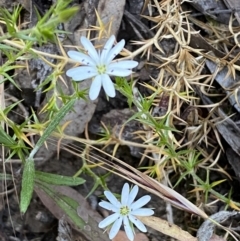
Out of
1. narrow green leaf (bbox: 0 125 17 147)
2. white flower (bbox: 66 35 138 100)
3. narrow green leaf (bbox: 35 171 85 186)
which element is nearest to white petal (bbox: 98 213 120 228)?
narrow green leaf (bbox: 35 171 85 186)

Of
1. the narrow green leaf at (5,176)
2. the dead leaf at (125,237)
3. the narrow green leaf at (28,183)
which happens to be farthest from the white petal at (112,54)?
the dead leaf at (125,237)

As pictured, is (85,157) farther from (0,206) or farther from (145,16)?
(145,16)

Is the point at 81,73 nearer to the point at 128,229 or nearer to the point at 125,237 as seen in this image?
the point at 128,229

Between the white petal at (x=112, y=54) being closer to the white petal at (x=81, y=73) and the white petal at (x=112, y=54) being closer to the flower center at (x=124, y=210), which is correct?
the white petal at (x=81, y=73)

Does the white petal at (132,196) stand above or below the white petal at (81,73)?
below

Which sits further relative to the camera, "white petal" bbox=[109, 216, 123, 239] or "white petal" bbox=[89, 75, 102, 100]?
"white petal" bbox=[109, 216, 123, 239]

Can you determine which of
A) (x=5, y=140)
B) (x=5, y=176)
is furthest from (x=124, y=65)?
(x=5, y=176)

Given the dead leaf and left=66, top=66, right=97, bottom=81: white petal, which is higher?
left=66, top=66, right=97, bottom=81: white petal

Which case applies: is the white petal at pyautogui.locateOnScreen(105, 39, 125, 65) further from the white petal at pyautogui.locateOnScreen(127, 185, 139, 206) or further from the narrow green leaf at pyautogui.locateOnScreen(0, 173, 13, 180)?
the narrow green leaf at pyautogui.locateOnScreen(0, 173, 13, 180)

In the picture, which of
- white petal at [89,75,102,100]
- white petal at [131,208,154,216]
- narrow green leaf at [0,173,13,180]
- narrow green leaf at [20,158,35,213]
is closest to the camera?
white petal at [89,75,102,100]
